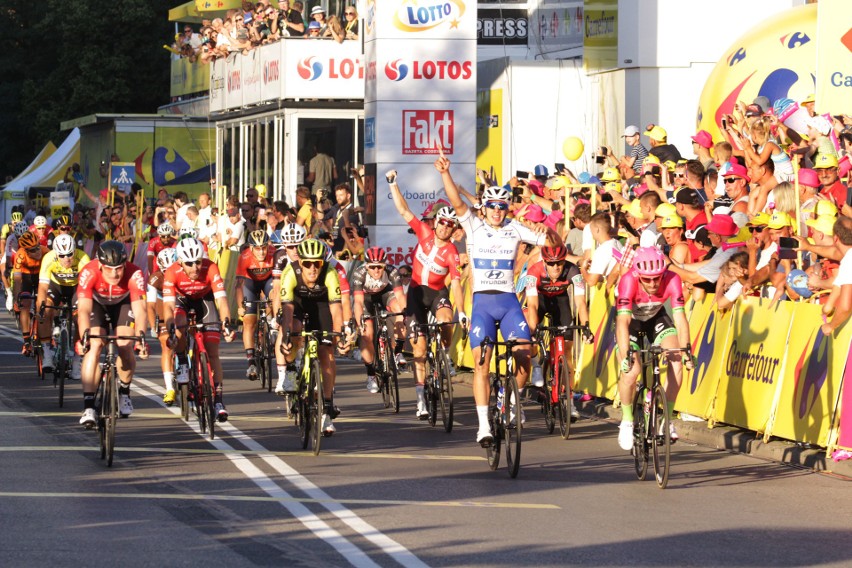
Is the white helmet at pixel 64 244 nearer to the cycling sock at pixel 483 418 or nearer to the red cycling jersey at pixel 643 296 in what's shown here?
the cycling sock at pixel 483 418

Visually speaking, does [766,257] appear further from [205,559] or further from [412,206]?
[412,206]

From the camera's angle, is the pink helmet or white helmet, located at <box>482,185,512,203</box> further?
white helmet, located at <box>482,185,512,203</box>

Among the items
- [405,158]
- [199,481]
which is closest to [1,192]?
[405,158]

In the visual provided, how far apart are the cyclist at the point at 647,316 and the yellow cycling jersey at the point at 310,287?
2961mm

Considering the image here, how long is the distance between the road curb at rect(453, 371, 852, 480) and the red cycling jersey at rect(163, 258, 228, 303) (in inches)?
174

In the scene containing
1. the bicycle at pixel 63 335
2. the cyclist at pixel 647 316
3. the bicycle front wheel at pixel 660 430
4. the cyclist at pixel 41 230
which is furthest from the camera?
the cyclist at pixel 41 230

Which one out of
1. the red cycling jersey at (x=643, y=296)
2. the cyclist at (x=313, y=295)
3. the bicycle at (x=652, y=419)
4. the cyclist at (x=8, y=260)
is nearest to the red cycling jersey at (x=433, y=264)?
the cyclist at (x=313, y=295)

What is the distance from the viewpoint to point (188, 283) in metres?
15.9

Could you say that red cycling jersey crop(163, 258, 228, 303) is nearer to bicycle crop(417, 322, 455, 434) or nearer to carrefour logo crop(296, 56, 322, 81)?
bicycle crop(417, 322, 455, 434)

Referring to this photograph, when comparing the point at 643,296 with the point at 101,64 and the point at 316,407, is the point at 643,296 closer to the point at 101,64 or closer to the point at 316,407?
the point at 316,407

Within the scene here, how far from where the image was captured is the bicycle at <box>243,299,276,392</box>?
20.8 metres

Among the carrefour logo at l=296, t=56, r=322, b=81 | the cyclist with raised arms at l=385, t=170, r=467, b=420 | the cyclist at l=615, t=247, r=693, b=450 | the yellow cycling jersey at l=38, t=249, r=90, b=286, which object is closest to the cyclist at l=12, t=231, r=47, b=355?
the yellow cycling jersey at l=38, t=249, r=90, b=286

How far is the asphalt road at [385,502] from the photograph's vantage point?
9773 millimetres

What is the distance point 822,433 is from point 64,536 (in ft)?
20.9
